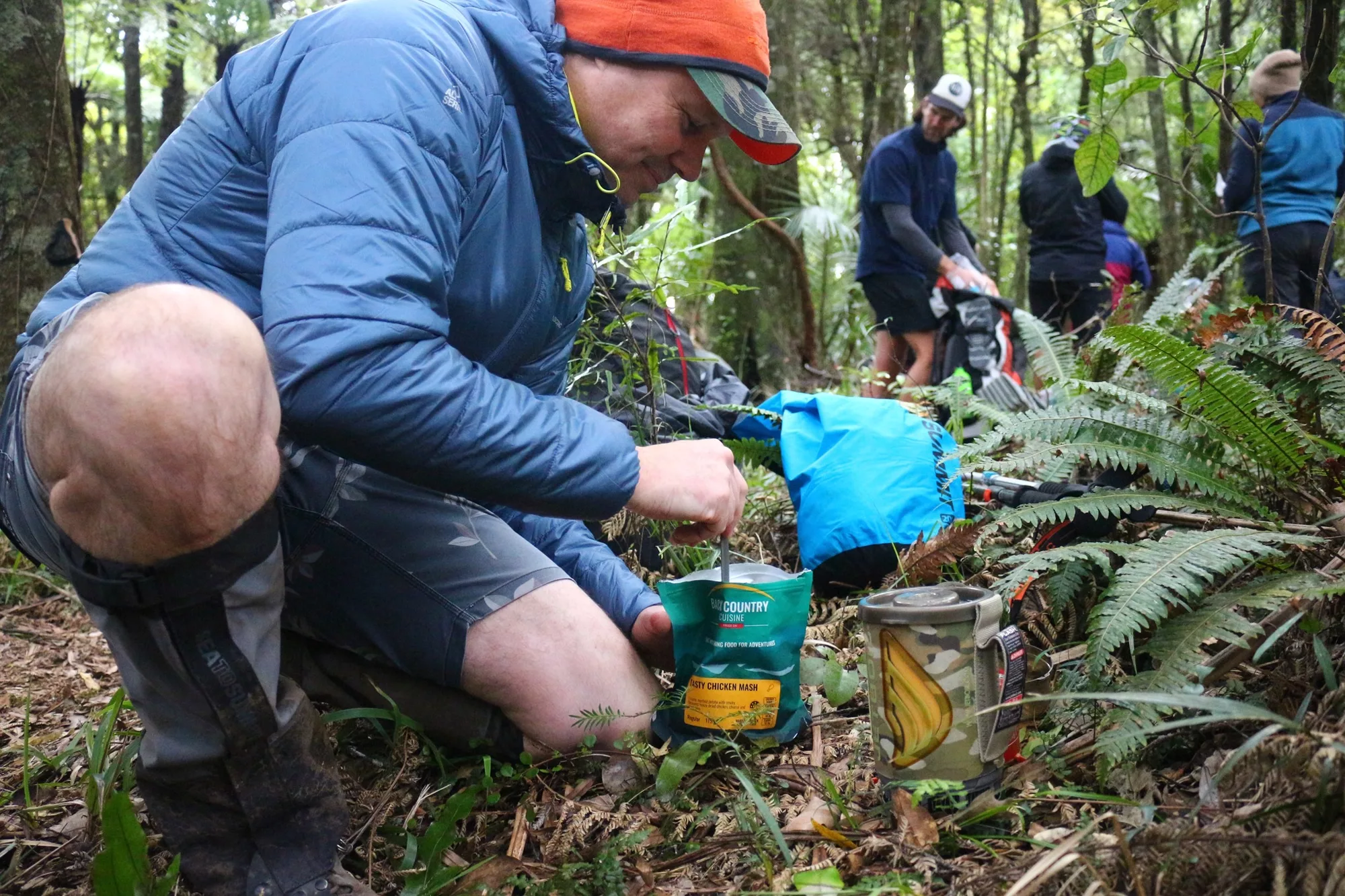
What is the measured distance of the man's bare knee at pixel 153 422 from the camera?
130cm

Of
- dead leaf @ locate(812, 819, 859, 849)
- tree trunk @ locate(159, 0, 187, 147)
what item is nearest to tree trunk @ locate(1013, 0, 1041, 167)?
tree trunk @ locate(159, 0, 187, 147)

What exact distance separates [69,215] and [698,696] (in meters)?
3.37

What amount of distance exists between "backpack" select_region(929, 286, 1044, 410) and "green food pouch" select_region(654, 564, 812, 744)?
3.67m

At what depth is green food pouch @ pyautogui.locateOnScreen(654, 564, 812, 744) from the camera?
6.31 ft

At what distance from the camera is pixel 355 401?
1.52 metres

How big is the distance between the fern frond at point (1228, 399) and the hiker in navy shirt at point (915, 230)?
3730mm

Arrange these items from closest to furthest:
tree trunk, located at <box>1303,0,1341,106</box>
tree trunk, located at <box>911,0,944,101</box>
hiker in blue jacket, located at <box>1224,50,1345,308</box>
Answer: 1. tree trunk, located at <box>1303,0,1341,106</box>
2. hiker in blue jacket, located at <box>1224,50,1345,308</box>
3. tree trunk, located at <box>911,0,944,101</box>

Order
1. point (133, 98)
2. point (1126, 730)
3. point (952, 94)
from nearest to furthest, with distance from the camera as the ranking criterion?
point (1126, 730)
point (952, 94)
point (133, 98)

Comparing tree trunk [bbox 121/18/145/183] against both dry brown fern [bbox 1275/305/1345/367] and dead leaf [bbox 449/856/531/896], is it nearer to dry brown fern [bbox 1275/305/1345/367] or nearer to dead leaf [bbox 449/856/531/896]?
dead leaf [bbox 449/856/531/896]

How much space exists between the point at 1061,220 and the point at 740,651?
608cm

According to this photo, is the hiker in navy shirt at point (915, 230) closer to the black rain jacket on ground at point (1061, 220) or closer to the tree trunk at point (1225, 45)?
the black rain jacket on ground at point (1061, 220)

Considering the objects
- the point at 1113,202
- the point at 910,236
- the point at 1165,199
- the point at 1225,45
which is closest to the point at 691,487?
the point at 910,236

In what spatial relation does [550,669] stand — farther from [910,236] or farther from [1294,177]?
[1294,177]

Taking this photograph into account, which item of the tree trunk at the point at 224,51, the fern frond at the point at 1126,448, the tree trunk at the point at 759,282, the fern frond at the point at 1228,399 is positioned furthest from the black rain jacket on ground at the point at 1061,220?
the tree trunk at the point at 224,51
